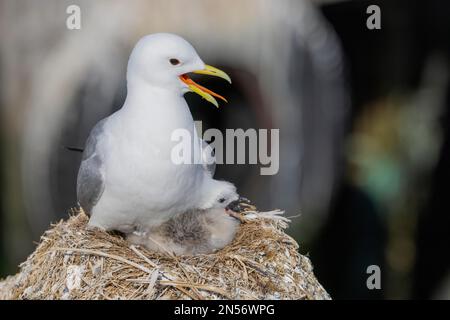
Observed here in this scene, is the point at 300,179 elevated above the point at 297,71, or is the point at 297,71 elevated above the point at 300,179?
the point at 297,71

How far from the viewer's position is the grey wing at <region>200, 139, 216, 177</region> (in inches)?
92.7

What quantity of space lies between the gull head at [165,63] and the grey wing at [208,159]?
0.96 ft

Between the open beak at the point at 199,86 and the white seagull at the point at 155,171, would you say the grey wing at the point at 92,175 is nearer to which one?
the white seagull at the point at 155,171

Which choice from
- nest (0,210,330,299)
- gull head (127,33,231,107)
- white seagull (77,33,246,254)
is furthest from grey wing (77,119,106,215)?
gull head (127,33,231,107)

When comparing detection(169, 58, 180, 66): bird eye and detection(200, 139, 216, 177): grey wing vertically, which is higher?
detection(169, 58, 180, 66): bird eye

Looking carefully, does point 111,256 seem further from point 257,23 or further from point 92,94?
point 257,23

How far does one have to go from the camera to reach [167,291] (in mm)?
1973

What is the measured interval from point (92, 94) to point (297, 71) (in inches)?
36.4

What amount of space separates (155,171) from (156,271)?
32 cm

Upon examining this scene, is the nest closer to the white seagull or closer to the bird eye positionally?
the white seagull

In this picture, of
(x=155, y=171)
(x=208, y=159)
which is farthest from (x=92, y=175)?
(x=208, y=159)

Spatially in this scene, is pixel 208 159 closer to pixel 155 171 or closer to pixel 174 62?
pixel 155 171

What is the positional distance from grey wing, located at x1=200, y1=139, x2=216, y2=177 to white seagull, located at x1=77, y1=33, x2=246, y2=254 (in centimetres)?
1

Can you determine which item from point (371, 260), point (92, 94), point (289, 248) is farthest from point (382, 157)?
point (92, 94)
